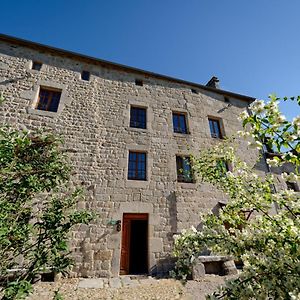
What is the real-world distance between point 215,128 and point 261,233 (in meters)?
7.90

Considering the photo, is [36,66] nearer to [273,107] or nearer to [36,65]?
[36,65]

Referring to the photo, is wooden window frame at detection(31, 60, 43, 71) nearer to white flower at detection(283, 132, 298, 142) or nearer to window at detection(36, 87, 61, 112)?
window at detection(36, 87, 61, 112)

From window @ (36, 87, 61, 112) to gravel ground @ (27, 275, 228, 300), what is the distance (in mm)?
5941

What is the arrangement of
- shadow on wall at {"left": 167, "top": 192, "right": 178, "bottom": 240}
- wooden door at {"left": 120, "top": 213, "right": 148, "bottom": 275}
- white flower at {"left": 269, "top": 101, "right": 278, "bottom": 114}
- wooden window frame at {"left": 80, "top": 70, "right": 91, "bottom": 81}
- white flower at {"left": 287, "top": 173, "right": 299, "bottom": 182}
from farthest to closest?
wooden window frame at {"left": 80, "top": 70, "right": 91, "bottom": 81}
shadow on wall at {"left": 167, "top": 192, "right": 178, "bottom": 240}
wooden door at {"left": 120, "top": 213, "right": 148, "bottom": 275}
white flower at {"left": 287, "top": 173, "right": 299, "bottom": 182}
white flower at {"left": 269, "top": 101, "right": 278, "bottom": 114}

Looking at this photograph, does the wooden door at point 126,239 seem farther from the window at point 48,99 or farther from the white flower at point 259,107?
the white flower at point 259,107

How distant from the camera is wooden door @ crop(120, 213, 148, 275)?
5.79m

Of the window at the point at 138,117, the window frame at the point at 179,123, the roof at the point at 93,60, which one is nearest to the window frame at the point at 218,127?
the window frame at the point at 179,123

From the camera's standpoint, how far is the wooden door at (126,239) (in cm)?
579

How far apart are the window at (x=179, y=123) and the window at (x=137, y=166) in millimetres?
2156

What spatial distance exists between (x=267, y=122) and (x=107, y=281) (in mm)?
5702

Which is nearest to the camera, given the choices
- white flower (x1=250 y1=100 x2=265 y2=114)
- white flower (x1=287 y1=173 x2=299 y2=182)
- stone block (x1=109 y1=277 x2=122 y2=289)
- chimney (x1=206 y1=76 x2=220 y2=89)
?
white flower (x1=250 y1=100 x2=265 y2=114)

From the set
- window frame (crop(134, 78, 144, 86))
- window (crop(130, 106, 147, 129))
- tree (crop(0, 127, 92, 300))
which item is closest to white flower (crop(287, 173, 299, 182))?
tree (crop(0, 127, 92, 300))

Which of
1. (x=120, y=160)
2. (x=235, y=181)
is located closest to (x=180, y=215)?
(x=120, y=160)

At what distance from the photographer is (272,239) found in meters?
1.87
